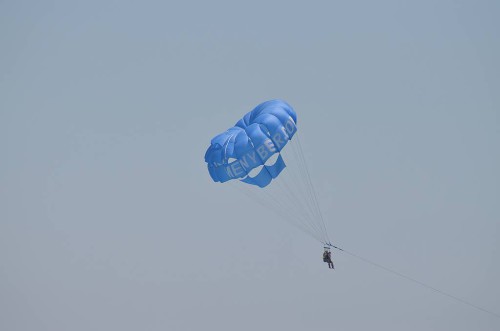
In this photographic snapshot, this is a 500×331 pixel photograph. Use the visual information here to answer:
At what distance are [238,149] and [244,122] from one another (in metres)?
3.24

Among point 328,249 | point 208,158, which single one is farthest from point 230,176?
point 328,249

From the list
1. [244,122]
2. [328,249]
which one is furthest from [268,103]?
[328,249]

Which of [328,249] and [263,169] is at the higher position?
[263,169]

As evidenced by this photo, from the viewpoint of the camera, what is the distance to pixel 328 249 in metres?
59.0

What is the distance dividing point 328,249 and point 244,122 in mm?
8124

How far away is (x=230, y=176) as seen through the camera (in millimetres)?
59062

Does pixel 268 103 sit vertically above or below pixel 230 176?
above

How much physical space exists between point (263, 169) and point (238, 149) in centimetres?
254

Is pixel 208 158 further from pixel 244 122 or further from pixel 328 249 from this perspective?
pixel 328 249

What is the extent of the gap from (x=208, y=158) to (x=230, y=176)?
5.74 ft

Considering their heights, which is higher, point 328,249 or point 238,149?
point 238,149

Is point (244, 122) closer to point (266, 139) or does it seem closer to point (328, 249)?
point (266, 139)

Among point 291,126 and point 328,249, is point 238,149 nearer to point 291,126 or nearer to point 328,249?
point 291,126

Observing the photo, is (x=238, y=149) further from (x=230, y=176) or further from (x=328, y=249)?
(x=328, y=249)
